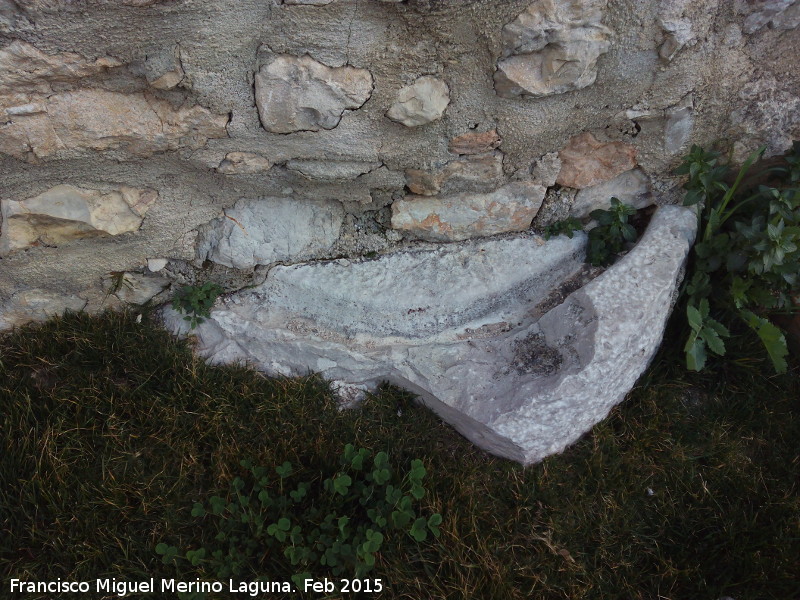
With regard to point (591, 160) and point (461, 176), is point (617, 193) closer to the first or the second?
point (591, 160)

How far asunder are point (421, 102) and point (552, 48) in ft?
1.49

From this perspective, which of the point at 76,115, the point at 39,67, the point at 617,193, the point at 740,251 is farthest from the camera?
the point at 617,193

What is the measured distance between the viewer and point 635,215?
8.48ft

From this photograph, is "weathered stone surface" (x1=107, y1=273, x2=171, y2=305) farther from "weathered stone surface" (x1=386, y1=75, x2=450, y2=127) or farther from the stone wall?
"weathered stone surface" (x1=386, y1=75, x2=450, y2=127)

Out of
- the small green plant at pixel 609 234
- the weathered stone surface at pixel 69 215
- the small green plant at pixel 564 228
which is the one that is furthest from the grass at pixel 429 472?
the small green plant at pixel 564 228

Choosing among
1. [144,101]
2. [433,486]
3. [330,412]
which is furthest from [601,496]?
[144,101]

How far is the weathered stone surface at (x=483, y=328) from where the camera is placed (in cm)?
223

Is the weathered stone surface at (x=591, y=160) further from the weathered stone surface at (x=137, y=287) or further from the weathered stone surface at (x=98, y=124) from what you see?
the weathered stone surface at (x=137, y=287)

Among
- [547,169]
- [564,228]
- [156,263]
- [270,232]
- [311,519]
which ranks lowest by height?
[311,519]

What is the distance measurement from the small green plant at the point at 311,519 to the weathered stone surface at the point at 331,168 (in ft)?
3.12

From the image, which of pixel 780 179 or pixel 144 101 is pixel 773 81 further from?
pixel 144 101

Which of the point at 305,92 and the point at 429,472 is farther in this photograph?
the point at 429,472

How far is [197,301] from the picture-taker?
7.82 feet

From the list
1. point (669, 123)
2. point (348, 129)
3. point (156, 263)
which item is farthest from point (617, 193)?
point (156, 263)
